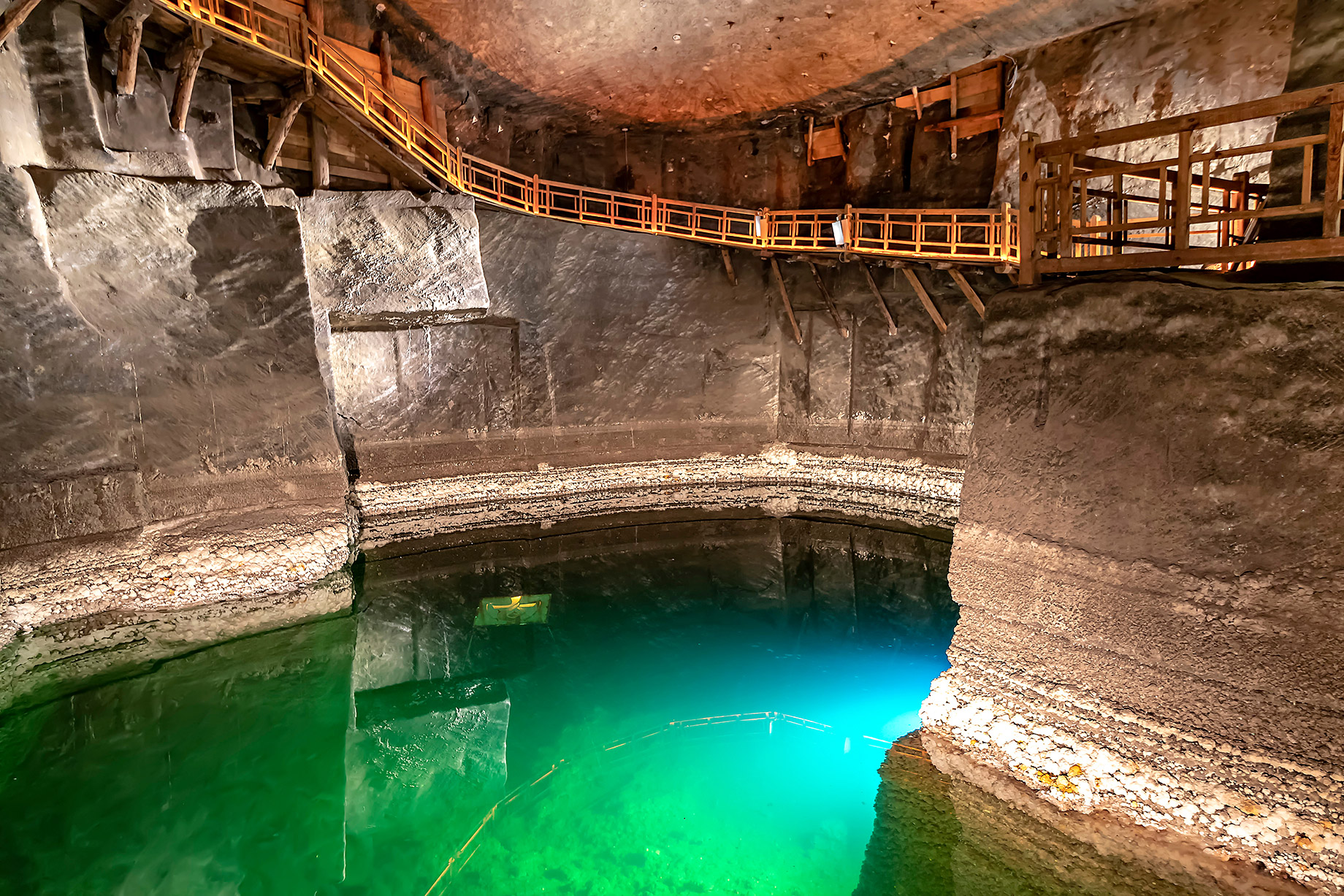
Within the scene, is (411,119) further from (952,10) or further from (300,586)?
(952,10)

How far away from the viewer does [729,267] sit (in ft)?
49.6

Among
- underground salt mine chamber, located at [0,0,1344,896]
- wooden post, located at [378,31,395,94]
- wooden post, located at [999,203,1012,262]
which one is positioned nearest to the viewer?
underground salt mine chamber, located at [0,0,1344,896]

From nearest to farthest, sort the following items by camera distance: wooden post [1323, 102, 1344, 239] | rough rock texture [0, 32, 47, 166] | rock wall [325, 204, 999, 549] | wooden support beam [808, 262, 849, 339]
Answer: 1. wooden post [1323, 102, 1344, 239]
2. rough rock texture [0, 32, 47, 166]
3. rock wall [325, 204, 999, 549]
4. wooden support beam [808, 262, 849, 339]

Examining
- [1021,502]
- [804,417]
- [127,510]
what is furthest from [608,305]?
[1021,502]

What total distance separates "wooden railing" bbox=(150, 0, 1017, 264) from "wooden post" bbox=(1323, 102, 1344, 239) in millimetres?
7176

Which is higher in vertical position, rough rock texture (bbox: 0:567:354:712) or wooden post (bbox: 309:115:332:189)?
wooden post (bbox: 309:115:332:189)

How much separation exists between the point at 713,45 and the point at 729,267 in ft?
13.0

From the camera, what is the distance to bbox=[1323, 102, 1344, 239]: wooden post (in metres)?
3.90

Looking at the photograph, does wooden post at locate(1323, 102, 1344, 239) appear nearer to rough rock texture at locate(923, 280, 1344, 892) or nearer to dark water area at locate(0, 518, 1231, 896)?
rough rock texture at locate(923, 280, 1344, 892)

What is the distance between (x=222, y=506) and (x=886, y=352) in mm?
11362

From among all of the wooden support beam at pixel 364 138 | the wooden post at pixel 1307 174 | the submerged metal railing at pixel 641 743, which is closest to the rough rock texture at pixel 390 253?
the wooden support beam at pixel 364 138

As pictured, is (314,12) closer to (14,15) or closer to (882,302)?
(14,15)

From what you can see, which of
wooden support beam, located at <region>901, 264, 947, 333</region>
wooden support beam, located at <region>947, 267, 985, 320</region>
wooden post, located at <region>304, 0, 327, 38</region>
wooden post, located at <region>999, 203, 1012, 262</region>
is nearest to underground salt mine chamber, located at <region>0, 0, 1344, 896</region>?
wooden post, located at <region>999, 203, 1012, 262</region>

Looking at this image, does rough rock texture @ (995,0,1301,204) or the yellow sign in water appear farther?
rough rock texture @ (995,0,1301,204)
